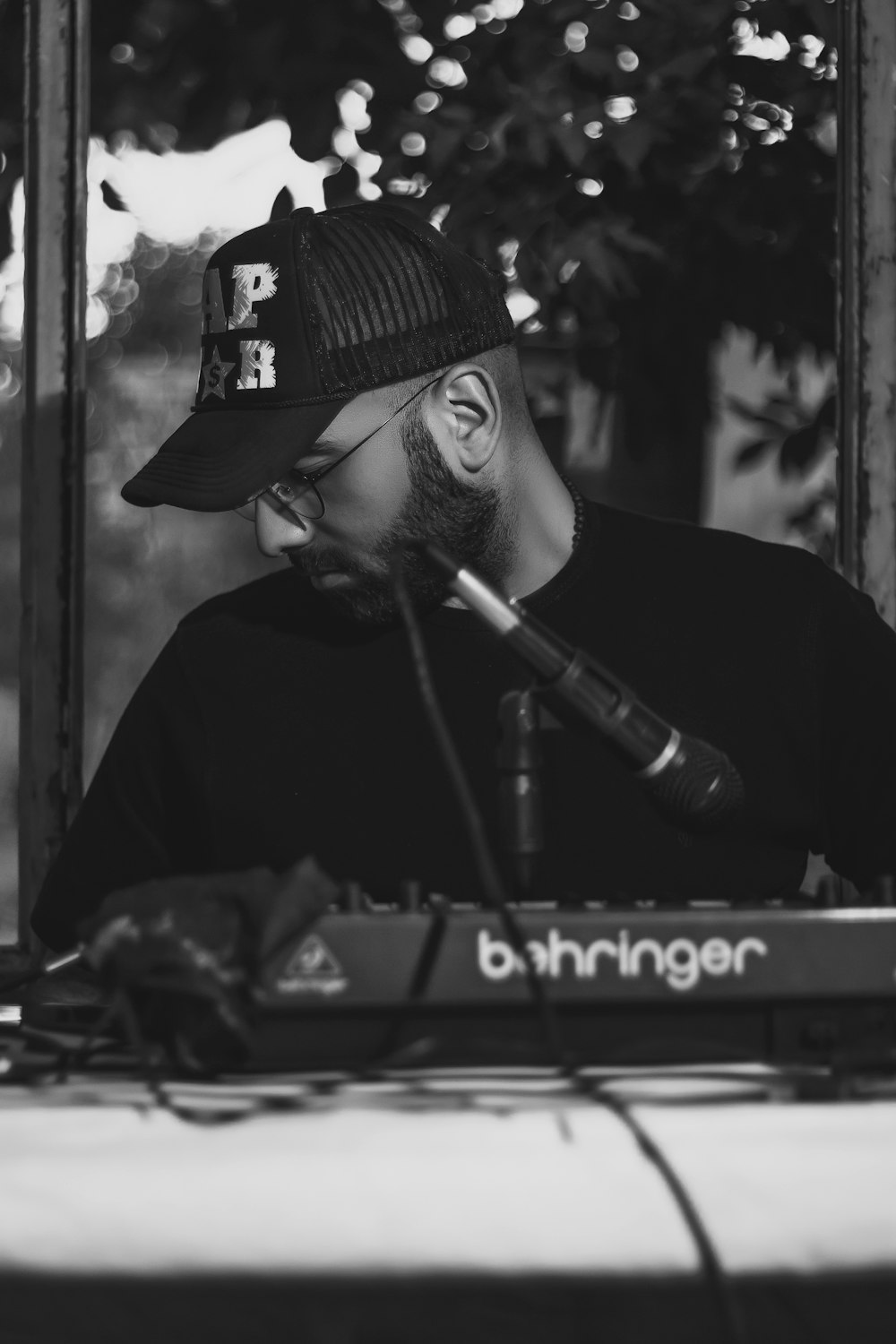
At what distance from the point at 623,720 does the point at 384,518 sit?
0.57 metres

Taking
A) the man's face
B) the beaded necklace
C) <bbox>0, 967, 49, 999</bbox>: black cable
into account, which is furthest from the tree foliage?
<bbox>0, 967, 49, 999</bbox>: black cable

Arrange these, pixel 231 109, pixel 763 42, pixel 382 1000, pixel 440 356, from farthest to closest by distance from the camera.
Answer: pixel 231 109, pixel 763 42, pixel 440 356, pixel 382 1000

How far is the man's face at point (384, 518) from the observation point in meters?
1.55

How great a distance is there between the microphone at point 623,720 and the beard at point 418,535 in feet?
1.51

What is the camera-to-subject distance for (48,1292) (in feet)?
2.61

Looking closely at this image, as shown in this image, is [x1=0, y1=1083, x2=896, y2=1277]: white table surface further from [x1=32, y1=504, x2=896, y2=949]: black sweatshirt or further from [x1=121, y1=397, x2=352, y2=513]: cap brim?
[x1=32, y1=504, x2=896, y2=949]: black sweatshirt

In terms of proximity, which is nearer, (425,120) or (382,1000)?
(382,1000)

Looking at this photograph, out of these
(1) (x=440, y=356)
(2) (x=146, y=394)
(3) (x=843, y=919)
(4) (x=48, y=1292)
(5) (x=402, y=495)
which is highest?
A: (2) (x=146, y=394)

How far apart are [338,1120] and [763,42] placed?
224 cm

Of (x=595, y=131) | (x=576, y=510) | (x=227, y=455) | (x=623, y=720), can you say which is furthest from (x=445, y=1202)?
(x=595, y=131)

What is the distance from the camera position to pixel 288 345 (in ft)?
4.72

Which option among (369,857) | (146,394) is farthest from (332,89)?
(146,394)

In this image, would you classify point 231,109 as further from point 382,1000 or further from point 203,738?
point 382,1000

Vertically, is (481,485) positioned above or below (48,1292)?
above
